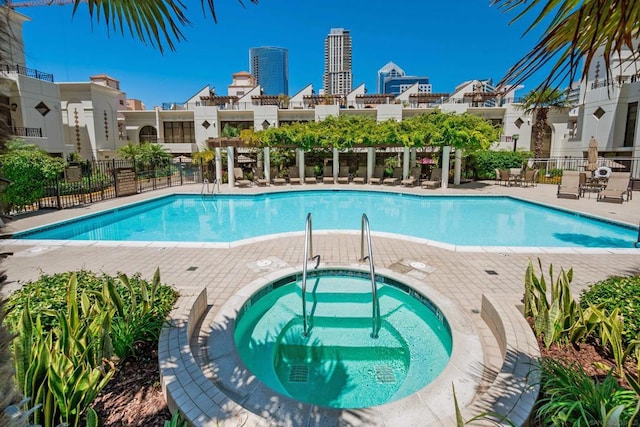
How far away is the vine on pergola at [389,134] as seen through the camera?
17.0m

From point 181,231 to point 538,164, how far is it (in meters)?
22.0

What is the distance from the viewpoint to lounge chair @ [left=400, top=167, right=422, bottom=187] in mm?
18719

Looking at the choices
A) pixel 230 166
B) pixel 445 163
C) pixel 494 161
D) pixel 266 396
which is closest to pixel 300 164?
pixel 230 166

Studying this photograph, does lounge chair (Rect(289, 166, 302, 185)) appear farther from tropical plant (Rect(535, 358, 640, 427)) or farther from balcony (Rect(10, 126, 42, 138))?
tropical plant (Rect(535, 358, 640, 427))

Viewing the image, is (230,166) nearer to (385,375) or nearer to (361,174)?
(361,174)

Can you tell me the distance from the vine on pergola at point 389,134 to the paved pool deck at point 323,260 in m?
10.9

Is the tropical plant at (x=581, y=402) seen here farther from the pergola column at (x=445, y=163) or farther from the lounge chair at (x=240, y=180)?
the lounge chair at (x=240, y=180)

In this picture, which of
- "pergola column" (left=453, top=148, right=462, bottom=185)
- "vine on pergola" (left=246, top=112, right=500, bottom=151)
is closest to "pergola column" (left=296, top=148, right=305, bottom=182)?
"vine on pergola" (left=246, top=112, right=500, bottom=151)

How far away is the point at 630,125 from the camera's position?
66.7 ft

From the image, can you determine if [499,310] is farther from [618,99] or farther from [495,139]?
[618,99]

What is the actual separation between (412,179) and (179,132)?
2304cm

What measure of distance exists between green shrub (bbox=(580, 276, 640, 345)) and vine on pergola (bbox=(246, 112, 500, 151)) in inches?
552

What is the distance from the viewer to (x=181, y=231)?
10.8 m

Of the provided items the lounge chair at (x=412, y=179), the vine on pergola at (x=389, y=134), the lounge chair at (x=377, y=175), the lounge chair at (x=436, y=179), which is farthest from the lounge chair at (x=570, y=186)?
the lounge chair at (x=377, y=175)
